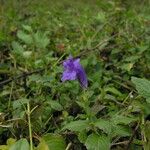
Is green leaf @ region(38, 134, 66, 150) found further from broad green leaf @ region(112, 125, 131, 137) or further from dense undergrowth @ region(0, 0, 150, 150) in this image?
broad green leaf @ region(112, 125, 131, 137)

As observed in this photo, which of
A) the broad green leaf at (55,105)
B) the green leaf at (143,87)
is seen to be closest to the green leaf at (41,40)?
the broad green leaf at (55,105)

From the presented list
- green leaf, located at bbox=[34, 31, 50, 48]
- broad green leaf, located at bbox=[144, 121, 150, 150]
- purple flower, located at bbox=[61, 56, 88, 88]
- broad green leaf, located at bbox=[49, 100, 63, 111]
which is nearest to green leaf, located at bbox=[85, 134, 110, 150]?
broad green leaf, located at bbox=[144, 121, 150, 150]

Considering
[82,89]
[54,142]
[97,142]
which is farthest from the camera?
[82,89]

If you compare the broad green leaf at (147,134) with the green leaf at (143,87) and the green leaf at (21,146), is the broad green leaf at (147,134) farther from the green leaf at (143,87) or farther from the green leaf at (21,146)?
the green leaf at (21,146)

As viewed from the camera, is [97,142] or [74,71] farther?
[74,71]

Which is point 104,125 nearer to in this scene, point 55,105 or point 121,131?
point 121,131

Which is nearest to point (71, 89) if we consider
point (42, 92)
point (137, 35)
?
point (42, 92)

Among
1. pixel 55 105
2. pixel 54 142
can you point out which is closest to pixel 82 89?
pixel 55 105

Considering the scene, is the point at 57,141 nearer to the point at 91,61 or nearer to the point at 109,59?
the point at 91,61
